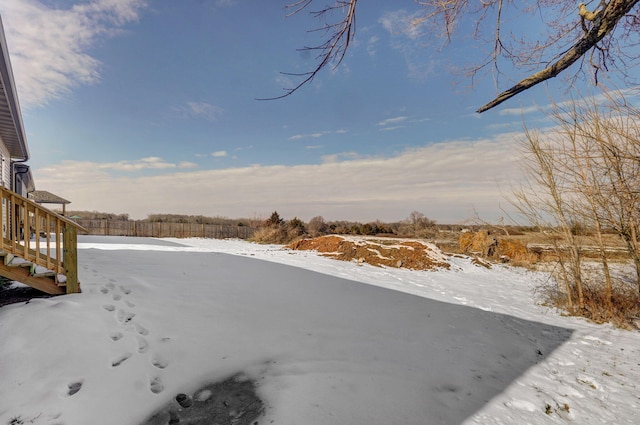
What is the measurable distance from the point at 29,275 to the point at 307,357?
3412mm

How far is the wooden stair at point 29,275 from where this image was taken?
131 inches

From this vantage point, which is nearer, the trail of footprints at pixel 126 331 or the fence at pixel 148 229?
the trail of footprints at pixel 126 331

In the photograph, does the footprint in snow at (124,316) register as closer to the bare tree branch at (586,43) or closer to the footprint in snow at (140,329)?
the footprint in snow at (140,329)

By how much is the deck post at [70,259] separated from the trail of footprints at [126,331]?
32 centimetres

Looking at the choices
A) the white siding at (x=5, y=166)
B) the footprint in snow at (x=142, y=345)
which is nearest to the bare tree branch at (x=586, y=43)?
the footprint in snow at (x=142, y=345)

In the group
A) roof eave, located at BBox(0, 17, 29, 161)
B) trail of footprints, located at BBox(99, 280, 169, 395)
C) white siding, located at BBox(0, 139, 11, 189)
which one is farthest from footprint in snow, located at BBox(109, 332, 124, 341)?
white siding, located at BBox(0, 139, 11, 189)

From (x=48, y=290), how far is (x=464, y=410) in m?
4.67

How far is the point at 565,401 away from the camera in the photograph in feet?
8.12

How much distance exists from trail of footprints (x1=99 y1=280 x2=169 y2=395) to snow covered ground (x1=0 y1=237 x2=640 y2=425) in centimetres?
2

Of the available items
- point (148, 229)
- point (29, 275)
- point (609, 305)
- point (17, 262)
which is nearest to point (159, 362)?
point (29, 275)

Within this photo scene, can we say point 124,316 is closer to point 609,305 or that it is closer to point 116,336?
point 116,336

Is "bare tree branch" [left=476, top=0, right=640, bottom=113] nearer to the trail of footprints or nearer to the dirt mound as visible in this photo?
the trail of footprints

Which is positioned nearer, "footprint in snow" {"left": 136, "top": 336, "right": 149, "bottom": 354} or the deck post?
"footprint in snow" {"left": 136, "top": 336, "right": 149, "bottom": 354}

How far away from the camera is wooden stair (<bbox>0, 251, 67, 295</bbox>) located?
11.0ft
